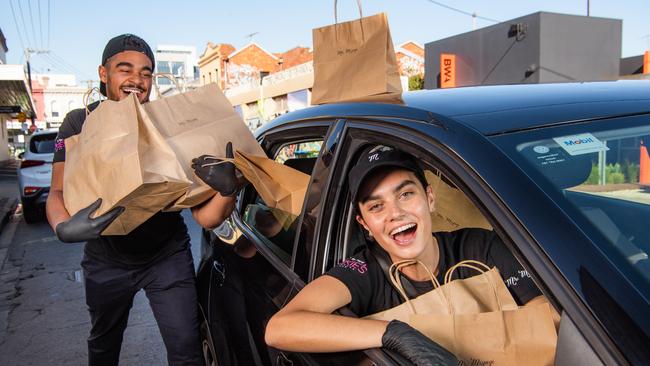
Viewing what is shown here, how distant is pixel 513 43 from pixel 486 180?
753 inches

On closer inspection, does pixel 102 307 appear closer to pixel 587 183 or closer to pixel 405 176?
pixel 405 176

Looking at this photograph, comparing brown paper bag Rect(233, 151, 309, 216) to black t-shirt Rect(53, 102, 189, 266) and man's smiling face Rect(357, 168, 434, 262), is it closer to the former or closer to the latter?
man's smiling face Rect(357, 168, 434, 262)

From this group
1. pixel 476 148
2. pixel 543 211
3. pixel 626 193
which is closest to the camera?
pixel 543 211

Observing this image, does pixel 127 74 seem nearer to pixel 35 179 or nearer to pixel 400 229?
pixel 400 229

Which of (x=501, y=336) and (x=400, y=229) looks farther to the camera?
(x=400, y=229)

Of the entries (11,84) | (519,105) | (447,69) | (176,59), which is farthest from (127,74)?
(176,59)

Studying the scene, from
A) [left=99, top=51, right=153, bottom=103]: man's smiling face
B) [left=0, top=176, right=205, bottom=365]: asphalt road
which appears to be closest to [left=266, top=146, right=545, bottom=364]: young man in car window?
[left=99, top=51, right=153, bottom=103]: man's smiling face

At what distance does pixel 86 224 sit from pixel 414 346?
1.35 meters

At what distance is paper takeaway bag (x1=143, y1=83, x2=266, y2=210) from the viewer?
2133 mm

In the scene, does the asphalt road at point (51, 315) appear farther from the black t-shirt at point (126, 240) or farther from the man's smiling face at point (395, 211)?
the man's smiling face at point (395, 211)

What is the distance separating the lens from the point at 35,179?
9.02m

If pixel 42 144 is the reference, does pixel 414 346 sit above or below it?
below

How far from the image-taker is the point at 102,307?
250cm

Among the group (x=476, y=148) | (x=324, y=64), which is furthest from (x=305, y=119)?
(x=476, y=148)
